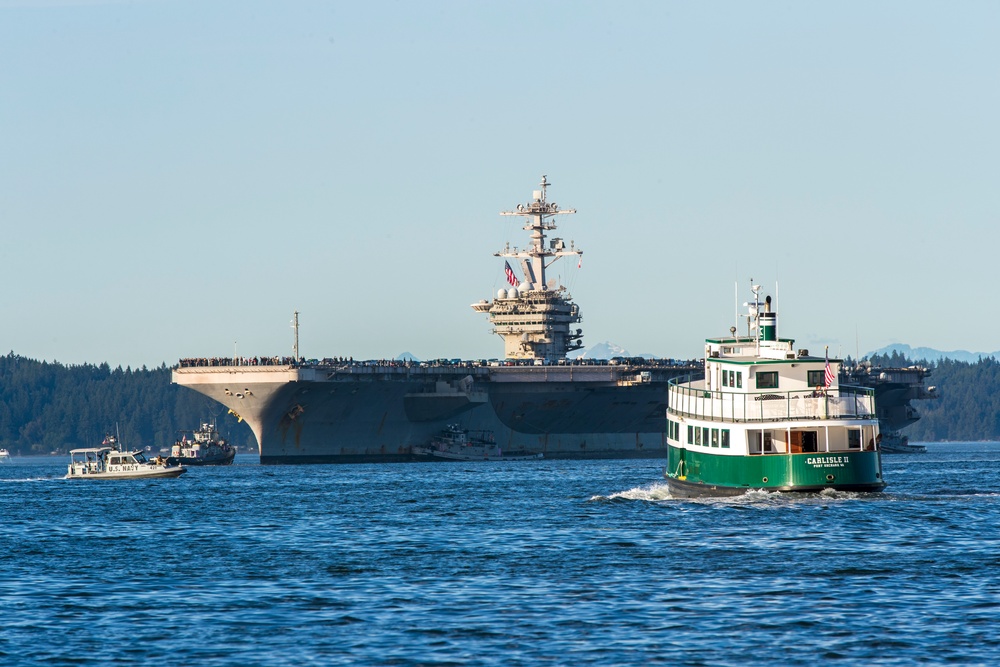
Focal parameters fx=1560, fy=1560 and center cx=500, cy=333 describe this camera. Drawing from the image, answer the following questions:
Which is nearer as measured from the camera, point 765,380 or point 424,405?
point 765,380

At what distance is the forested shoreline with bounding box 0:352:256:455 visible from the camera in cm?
18538

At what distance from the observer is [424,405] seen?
80188 millimetres

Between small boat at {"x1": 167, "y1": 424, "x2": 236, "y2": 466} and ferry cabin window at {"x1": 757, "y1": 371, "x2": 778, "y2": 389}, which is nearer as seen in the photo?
ferry cabin window at {"x1": 757, "y1": 371, "x2": 778, "y2": 389}

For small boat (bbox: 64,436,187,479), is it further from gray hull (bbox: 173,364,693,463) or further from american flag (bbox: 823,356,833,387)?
american flag (bbox: 823,356,833,387)

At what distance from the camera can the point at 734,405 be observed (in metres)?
40.2

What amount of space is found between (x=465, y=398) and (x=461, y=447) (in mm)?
4618

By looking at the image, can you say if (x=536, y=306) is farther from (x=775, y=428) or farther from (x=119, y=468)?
(x=775, y=428)

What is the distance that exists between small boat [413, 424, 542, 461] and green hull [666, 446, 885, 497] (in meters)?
41.8

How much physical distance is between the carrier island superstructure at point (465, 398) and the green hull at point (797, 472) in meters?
36.0

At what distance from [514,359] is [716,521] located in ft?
184

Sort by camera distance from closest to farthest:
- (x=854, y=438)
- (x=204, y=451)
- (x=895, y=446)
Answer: (x=854, y=438), (x=204, y=451), (x=895, y=446)

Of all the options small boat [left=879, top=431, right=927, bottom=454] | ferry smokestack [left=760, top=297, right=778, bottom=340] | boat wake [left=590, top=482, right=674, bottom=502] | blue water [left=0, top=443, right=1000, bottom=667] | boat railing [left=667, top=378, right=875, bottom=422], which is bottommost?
blue water [left=0, top=443, right=1000, bottom=667]

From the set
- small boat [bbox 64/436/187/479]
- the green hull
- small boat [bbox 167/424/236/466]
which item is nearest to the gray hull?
small boat [bbox 64/436/187/479]

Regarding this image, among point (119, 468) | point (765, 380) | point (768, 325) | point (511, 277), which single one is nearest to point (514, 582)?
point (765, 380)
